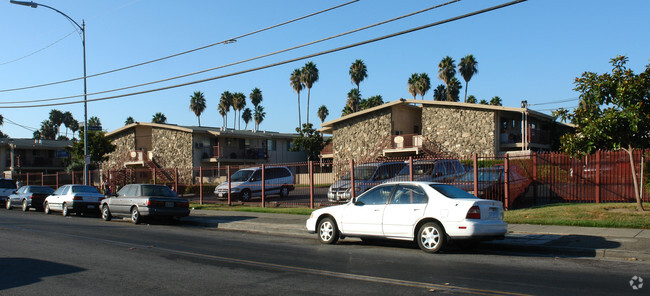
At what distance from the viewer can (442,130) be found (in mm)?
40438

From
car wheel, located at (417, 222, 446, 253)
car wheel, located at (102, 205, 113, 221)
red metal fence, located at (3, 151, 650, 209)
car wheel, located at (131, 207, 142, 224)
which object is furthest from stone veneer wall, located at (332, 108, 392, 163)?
car wheel, located at (417, 222, 446, 253)

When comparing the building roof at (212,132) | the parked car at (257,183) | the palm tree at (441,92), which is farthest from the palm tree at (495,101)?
the parked car at (257,183)

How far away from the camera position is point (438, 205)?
10469 mm

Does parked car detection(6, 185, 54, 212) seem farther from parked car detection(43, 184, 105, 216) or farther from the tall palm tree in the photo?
the tall palm tree

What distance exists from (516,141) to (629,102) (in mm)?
26711

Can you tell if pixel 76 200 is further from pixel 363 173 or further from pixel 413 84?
pixel 413 84

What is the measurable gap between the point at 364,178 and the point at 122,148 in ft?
135

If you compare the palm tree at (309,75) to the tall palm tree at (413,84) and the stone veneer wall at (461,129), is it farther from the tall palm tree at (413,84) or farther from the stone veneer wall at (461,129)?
the stone veneer wall at (461,129)

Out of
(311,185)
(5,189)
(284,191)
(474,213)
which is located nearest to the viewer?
(474,213)

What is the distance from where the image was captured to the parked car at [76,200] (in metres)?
22.7

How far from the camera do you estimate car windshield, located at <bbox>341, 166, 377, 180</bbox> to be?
19.3 meters

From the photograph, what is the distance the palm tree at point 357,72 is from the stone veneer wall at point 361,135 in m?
23.6

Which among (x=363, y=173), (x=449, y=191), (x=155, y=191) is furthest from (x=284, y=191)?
(x=449, y=191)

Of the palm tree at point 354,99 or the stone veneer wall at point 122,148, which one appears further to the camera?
the palm tree at point 354,99
